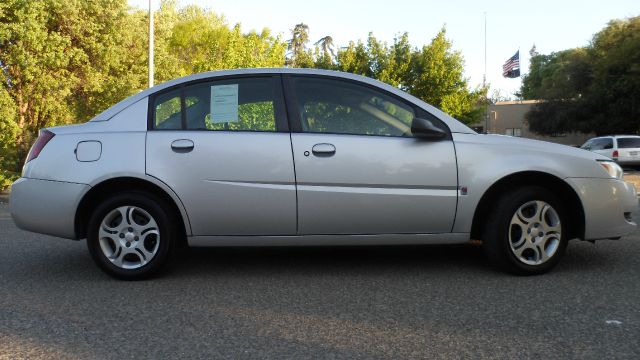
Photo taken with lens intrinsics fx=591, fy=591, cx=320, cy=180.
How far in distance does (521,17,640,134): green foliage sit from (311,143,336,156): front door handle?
1403 inches

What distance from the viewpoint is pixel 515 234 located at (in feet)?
15.6

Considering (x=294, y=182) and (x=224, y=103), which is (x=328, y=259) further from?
(x=224, y=103)

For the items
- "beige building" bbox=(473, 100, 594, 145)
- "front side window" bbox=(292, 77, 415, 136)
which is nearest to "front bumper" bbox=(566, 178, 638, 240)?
"front side window" bbox=(292, 77, 415, 136)

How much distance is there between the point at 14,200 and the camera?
4.73m

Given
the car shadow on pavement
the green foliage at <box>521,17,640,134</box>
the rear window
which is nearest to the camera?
the car shadow on pavement

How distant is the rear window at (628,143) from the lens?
80.3 ft

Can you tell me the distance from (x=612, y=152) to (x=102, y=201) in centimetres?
2405

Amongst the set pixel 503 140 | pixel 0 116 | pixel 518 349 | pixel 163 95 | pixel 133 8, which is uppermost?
pixel 133 8

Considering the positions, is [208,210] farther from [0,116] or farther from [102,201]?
[0,116]

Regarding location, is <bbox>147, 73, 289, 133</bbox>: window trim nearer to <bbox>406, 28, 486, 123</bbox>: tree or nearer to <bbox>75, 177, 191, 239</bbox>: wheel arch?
<bbox>75, 177, 191, 239</bbox>: wheel arch

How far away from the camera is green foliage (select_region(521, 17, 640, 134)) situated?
37.1m

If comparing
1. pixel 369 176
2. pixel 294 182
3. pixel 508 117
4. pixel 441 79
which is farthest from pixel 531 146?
pixel 508 117

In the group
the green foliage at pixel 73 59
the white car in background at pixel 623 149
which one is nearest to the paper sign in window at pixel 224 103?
the green foliage at pixel 73 59

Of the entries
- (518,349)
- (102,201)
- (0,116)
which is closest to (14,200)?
(102,201)
